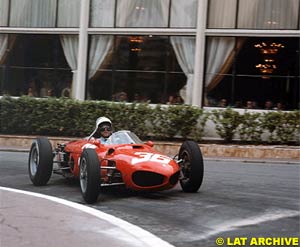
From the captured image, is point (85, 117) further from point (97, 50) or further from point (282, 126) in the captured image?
point (282, 126)

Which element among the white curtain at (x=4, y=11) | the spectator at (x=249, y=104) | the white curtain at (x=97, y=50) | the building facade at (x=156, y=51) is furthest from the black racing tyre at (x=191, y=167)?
the white curtain at (x=4, y=11)

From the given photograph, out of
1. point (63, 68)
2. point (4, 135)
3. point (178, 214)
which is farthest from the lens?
point (63, 68)

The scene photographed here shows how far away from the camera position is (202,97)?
2167cm

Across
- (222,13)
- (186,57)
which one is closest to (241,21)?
(222,13)

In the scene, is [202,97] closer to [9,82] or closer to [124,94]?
[124,94]

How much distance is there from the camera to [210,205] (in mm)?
9070

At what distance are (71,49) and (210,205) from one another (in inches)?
646

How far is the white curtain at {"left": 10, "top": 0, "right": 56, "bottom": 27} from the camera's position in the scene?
24.3 meters

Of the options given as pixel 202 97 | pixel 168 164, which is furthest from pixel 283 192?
pixel 202 97

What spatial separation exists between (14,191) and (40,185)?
866 millimetres

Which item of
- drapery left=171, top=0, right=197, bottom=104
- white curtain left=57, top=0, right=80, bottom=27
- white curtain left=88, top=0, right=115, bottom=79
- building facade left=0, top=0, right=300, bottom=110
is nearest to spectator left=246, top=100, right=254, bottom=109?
building facade left=0, top=0, right=300, bottom=110

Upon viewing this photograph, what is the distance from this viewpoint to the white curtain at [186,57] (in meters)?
21.9

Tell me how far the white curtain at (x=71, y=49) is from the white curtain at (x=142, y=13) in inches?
91.1

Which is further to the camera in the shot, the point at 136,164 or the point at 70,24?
the point at 70,24
